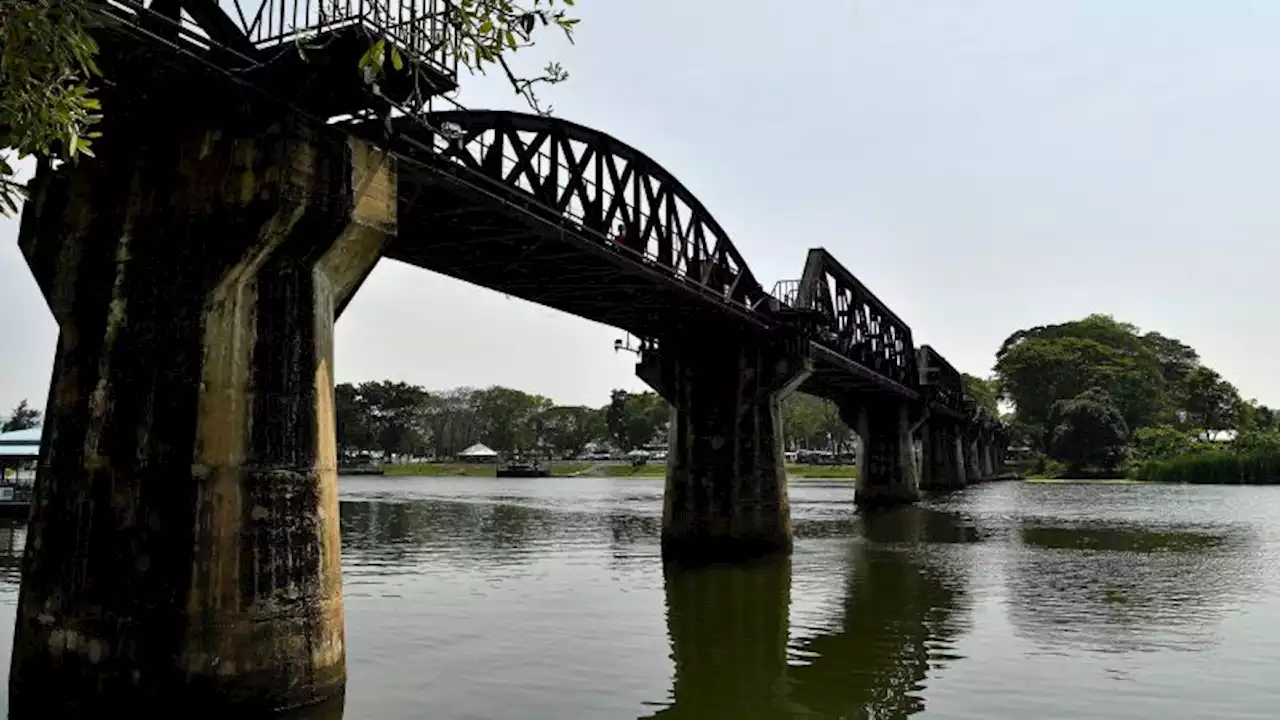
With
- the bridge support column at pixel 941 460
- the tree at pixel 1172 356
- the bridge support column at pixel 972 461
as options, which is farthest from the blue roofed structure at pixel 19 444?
the tree at pixel 1172 356

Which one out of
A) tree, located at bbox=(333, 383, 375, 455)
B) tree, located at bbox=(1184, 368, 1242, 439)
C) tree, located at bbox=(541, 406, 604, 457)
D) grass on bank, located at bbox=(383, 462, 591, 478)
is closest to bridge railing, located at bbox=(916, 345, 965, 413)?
tree, located at bbox=(1184, 368, 1242, 439)

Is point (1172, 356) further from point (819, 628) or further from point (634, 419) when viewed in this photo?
point (819, 628)

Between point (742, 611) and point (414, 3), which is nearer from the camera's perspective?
point (414, 3)

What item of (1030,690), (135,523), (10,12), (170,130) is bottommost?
(1030,690)

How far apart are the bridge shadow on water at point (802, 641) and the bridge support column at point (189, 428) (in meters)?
5.67

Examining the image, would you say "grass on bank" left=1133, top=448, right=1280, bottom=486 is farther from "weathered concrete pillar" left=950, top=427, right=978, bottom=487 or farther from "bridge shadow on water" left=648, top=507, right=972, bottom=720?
"bridge shadow on water" left=648, top=507, right=972, bottom=720

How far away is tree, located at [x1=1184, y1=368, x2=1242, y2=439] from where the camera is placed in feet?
455

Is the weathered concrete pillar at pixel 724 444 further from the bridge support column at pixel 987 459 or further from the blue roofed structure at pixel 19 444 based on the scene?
the bridge support column at pixel 987 459

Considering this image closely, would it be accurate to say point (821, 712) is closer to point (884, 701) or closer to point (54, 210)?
point (884, 701)

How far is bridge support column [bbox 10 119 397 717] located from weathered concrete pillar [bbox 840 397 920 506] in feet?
201

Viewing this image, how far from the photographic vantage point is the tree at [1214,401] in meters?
139

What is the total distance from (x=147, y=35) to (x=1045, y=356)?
148633 millimetres

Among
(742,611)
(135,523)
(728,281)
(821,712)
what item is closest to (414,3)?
(135,523)

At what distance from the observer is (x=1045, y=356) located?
474 feet
